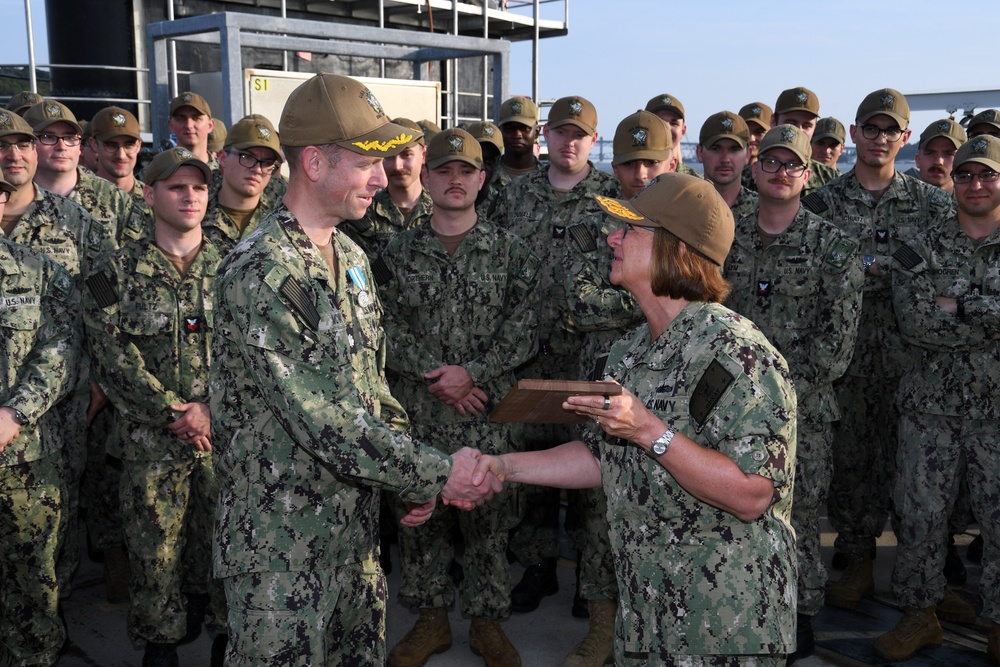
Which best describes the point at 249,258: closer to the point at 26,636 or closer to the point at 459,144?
the point at 459,144

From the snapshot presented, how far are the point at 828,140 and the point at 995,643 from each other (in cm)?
406

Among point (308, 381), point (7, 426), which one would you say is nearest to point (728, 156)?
point (308, 381)

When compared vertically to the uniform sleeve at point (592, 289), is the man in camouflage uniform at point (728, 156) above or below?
above

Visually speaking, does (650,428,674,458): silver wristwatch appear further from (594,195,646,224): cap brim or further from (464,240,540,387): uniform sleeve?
(464,240,540,387): uniform sleeve

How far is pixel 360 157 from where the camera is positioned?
280 centimetres

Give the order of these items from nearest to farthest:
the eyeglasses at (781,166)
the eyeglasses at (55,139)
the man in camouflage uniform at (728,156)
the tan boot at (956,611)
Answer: the eyeglasses at (781,166), the tan boot at (956,611), the man in camouflage uniform at (728,156), the eyeglasses at (55,139)

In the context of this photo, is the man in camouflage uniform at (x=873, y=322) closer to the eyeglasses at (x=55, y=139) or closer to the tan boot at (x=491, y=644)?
the tan boot at (x=491, y=644)

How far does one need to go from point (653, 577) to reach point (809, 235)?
2.60 metres

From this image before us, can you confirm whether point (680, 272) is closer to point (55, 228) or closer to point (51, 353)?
point (51, 353)

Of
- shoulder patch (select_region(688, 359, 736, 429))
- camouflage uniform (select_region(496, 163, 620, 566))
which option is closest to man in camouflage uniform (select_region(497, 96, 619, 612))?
camouflage uniform (select_region(496, 163, 620, 566))

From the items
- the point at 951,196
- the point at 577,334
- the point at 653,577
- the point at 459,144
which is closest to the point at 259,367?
the point at 653,577

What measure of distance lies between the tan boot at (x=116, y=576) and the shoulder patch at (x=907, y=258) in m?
4.54

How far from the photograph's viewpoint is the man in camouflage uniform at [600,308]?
14.5 ft

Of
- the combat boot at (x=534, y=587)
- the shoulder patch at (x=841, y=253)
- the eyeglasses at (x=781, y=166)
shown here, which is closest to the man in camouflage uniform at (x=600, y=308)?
the combat boot at (x=534, y=587)
